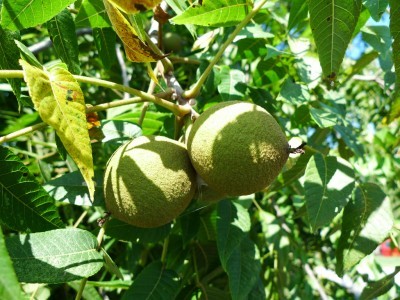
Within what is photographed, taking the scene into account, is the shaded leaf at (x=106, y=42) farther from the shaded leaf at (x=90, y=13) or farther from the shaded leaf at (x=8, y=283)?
the shaded leaf at (x=8, y=283)

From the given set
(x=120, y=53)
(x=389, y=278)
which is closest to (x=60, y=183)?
(x=389, y=278)

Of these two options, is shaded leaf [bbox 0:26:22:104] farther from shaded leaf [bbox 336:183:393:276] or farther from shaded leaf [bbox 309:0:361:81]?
shaded leaf [bbox 336:183:393:276]

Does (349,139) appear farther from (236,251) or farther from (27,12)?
(27,12)

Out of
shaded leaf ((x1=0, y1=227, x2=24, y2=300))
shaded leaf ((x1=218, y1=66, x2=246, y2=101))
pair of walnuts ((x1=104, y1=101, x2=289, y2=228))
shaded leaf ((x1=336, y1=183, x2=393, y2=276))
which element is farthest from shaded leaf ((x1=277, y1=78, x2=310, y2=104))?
shaded leaf ((x1=0, y1=227, x2=24, y2=300))

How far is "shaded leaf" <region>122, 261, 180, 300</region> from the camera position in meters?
1.50

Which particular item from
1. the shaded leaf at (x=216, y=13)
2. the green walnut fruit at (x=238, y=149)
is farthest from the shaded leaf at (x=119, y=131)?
the shaded leaf at (x=216, y=13)

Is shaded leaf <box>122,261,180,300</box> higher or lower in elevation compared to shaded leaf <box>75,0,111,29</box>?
lower

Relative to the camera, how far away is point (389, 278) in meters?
1.67

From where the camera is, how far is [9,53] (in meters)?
1.35

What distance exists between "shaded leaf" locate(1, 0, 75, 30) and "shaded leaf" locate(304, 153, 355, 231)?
→ 0.89 meters

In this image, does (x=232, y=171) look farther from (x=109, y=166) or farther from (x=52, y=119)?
(x=52, y=119)

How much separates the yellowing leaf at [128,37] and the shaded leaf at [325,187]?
2.14 feet

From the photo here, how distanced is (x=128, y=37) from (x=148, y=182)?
15.3 inches

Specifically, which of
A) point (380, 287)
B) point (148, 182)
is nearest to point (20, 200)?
point (148, 182)
